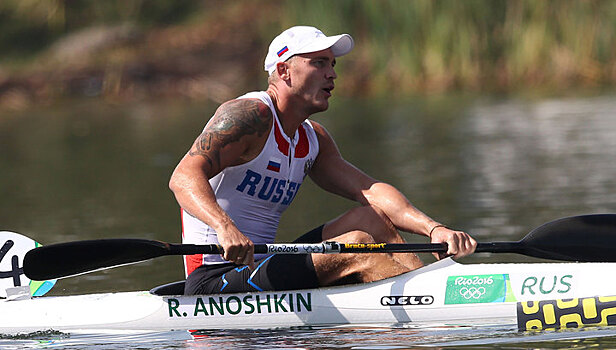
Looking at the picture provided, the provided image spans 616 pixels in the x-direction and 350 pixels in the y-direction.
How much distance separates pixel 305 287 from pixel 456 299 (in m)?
0.87

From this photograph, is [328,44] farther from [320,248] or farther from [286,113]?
[320,248]

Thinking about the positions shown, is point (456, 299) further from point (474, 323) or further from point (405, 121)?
point (405, 121)

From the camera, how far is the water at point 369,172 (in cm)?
693

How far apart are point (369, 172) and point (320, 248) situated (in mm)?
8612

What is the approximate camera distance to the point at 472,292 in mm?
6914

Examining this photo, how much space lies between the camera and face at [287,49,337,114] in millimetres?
7207

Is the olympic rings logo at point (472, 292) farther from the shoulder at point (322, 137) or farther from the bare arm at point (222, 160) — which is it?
the shoulder at point (322, 137)

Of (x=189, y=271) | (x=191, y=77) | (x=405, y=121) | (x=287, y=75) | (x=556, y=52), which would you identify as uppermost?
(x=191, y=77)

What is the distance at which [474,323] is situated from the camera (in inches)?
270

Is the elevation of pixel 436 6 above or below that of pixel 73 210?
above

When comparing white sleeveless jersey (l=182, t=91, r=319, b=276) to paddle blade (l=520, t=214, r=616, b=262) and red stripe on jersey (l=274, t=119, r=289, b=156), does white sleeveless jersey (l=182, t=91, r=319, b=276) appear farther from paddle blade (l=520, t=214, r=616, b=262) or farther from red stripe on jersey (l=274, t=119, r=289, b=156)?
paddle blade (l=520, t=214, r=616, b=262)

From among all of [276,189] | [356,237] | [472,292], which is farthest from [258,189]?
[472,292]

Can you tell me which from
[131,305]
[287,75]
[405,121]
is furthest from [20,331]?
[405,121]

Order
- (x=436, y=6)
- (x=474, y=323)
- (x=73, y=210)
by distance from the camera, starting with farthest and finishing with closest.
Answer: (x=436, y=6) < (x=73, y=210) < (x=474, y=323)
